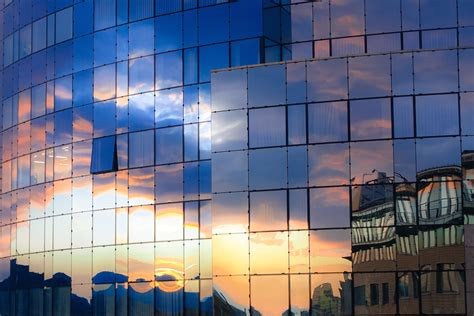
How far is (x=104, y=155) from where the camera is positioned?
42125mm

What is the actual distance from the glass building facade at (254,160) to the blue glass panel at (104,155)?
0.08 metres

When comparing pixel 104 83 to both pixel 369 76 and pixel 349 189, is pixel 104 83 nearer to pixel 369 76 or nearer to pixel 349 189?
pixel 369 76

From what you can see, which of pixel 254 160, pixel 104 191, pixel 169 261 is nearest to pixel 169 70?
pixel 104 191

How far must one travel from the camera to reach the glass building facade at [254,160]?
3284 centimetres

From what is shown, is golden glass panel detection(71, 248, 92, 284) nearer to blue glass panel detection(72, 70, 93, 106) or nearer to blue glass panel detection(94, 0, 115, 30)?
blue glass panel detection(72, 70, 93, 106)

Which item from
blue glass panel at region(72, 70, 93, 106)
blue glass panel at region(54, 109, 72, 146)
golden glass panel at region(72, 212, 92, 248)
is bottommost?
golden glass panel at region(72, 212, 92, 248)

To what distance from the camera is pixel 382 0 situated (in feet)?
118

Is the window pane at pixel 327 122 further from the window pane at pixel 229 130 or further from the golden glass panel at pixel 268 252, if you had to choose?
the golden glass panel at pixel 268 252

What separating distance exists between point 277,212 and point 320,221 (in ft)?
5.99

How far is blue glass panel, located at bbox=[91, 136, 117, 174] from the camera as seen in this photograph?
41.8 meters

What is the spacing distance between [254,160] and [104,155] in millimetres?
10047

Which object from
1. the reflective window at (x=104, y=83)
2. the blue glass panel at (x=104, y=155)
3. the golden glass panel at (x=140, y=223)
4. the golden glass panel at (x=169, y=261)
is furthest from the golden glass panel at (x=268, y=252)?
the reflective window at (x=104, y=83)

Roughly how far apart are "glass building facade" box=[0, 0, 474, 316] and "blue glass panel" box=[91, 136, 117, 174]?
0.26 feet

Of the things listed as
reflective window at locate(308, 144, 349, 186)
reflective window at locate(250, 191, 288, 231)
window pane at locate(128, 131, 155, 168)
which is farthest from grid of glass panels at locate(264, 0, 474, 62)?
window pane at locate(128, 131, 155, 168)
